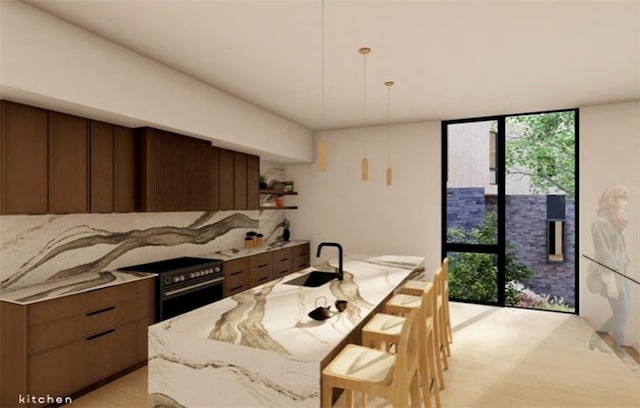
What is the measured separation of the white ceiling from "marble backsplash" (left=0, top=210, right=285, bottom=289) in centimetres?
163

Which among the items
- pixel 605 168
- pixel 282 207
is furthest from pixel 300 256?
pixel 605 168

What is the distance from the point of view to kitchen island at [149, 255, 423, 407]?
1.66 metres

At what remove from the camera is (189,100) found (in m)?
3.62

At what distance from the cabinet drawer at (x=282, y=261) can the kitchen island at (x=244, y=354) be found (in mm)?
2952

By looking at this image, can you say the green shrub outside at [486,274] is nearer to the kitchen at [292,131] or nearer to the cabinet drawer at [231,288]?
the kitchen at [292,131]

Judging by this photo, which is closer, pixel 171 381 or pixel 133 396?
pixel 171 381

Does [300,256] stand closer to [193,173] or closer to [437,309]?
[193,173]

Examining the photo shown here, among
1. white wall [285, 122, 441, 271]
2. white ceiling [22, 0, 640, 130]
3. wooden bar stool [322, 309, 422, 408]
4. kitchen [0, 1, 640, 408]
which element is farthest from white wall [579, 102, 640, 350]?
wooden bar stool [322, 309, 422, 408]

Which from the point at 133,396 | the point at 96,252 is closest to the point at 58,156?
the point at 96,252

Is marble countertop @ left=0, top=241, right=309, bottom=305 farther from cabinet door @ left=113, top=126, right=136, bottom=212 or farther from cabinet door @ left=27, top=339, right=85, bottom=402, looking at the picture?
cabinet door @ left=113, top=126, right=136, bottom=212

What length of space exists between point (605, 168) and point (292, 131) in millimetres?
4281

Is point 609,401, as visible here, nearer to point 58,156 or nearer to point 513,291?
point 513,291

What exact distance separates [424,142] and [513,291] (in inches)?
101

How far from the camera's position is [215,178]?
14.8ft
